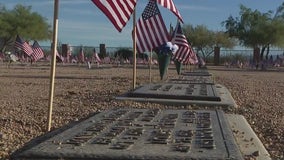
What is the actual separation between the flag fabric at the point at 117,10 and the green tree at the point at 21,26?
7055 centimetres

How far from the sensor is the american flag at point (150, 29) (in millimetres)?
18234

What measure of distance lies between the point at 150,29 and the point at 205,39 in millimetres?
72924

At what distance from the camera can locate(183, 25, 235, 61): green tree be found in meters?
89.4

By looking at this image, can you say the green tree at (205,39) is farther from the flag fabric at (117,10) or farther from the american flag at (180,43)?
the flag fabric at (117,10)

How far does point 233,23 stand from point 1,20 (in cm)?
2976

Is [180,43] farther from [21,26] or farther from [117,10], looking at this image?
[21,26]

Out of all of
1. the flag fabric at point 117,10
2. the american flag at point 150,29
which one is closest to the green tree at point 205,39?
the american flag at point 150,29

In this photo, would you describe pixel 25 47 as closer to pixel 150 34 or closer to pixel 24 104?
pixel 150 34

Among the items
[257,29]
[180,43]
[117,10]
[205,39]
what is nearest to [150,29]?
Result: [180,43]

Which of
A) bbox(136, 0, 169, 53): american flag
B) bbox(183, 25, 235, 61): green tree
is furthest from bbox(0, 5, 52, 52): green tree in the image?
bbox(136, 0, 169, 53): american flag

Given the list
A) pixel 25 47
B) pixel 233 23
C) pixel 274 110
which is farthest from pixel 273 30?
pixel 274 110

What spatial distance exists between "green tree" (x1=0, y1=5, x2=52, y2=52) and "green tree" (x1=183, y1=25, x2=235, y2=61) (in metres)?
21.1

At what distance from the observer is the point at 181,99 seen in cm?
1225

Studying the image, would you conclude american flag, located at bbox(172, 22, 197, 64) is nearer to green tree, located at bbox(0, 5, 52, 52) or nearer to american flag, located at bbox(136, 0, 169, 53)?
american flag, located at bbox(136, 0, 169, 53)
